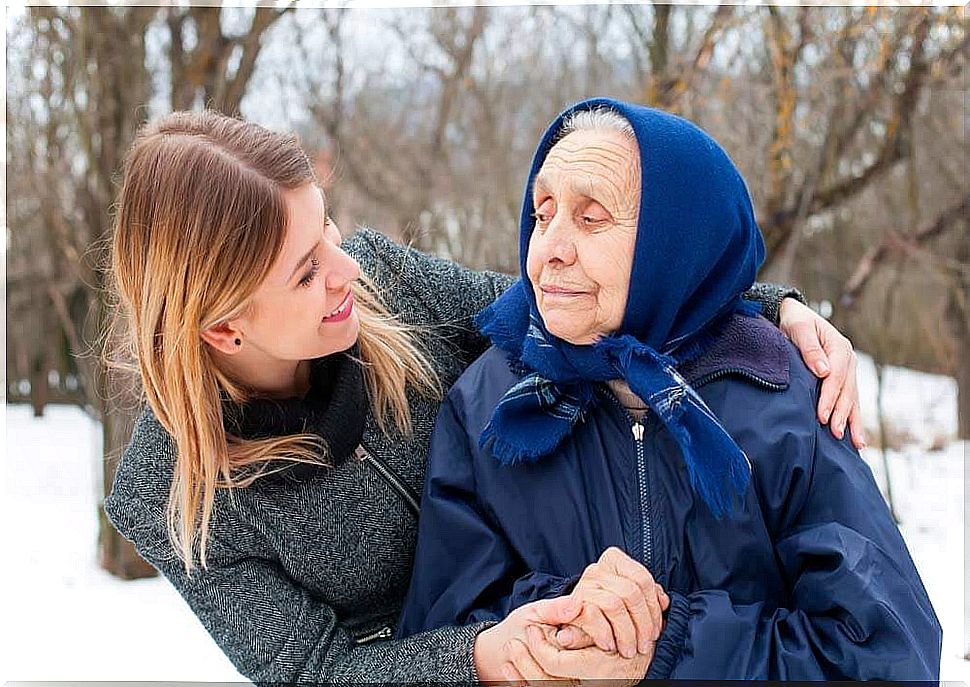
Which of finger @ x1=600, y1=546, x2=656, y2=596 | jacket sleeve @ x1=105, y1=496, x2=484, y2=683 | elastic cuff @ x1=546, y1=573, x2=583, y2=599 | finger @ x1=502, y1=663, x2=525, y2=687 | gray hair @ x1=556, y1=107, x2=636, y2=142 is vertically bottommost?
jacket sleeve @ x1=105, y1=496, x2=484, y2=683

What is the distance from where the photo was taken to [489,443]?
194 cm

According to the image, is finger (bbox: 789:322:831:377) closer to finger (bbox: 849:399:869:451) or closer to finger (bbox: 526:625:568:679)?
finger (bbox: 849:399:869:451)

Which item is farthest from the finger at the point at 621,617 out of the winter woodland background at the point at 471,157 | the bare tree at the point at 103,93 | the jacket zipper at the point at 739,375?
the bare tree at the point at 103,93

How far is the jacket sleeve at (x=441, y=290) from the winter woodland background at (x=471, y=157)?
341 millimetres

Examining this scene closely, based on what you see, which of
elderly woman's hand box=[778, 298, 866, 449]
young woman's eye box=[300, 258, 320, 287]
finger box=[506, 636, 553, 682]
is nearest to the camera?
finger box=[506, 636, 553, 682]

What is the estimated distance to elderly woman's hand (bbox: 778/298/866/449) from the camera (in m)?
1.84

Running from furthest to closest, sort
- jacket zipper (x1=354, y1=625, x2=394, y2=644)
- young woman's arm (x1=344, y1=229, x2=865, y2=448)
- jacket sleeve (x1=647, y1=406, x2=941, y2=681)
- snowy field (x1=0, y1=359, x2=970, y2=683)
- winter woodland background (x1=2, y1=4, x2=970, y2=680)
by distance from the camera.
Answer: winter woodland background (x1=2, y1=4, x2=970, y2=680)
snowy field (x1=0, y1=359, x2=970, y2=683)
young woman's arm (x1=344, y1=229, x2=865, y2=448)
jacket zipper (x1=354, y1=625, x2=394, y2=644)
jacket sleeve (x1=647, y1=406, x2=941, y2=681)

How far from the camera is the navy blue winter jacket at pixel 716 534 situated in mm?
1656

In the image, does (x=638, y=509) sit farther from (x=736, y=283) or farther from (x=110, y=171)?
(x=110, y=171)

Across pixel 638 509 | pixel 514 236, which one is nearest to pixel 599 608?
pixel 638 509

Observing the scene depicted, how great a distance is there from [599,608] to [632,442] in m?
0.33

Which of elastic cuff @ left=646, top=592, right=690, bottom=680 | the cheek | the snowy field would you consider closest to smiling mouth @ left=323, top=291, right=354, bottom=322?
the cheek

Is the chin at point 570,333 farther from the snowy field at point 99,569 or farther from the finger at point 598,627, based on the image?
the snowy field at point 99,569

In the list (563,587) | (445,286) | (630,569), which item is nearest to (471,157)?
(445,286)
